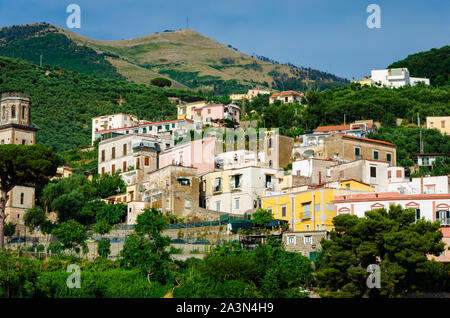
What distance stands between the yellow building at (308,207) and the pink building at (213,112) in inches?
1597

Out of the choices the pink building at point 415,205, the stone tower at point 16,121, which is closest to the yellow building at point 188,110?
the stone tower at point 16,121

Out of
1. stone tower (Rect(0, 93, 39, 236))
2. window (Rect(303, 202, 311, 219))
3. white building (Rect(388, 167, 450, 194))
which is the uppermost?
stone tower (Rect(0, 93, 39, 236))

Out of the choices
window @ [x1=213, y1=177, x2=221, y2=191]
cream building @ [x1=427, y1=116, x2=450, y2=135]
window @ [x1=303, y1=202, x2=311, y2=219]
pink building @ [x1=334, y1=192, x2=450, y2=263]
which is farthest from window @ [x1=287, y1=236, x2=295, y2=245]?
cream building @ [x1=427, y1=116, x2=450, y2=135]

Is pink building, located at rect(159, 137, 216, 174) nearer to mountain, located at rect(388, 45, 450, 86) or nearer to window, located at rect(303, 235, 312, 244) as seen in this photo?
window, located at rect(303, 235, 312, 244)

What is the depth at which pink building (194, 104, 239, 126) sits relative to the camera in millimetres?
94938

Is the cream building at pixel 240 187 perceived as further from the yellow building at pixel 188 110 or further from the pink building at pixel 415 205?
the yellow building at pixel 188 110

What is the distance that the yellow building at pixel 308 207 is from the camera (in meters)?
50.4

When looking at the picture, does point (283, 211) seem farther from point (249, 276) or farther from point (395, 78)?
point (395, 78)

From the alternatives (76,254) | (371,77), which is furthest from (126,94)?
(76,254)

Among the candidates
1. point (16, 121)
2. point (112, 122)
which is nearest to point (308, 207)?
point (16, 121)

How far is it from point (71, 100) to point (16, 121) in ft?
147

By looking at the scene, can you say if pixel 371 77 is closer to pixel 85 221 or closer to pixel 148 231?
pixel 85 221

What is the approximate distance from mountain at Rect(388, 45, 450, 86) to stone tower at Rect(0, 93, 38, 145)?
66122 millimetres
